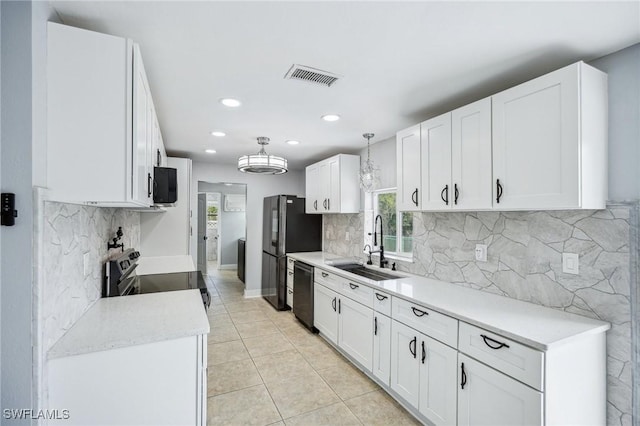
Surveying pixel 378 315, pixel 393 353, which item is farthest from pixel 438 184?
pixel 393 353

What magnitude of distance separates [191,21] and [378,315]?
7.71ft

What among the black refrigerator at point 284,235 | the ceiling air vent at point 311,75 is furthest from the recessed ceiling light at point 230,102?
the black refrigerator at point 284,235

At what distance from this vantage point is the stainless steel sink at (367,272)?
327 centimetres

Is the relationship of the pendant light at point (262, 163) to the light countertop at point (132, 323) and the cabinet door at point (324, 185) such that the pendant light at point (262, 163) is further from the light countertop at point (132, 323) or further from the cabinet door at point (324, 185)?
the light countertop at point (132, 323)

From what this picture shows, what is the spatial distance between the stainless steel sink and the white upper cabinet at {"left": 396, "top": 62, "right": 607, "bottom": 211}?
1.09m

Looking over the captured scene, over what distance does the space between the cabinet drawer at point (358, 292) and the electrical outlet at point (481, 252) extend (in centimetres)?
90

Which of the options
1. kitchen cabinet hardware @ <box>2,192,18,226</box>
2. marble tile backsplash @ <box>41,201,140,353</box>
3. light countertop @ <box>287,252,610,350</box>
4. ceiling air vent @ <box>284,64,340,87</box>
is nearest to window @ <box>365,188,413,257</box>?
light countertop @ <box>287,252,610,350</box>

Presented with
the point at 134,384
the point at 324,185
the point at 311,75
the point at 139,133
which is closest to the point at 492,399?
the point at 134,384

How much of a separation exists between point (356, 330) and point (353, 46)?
235 centimetres

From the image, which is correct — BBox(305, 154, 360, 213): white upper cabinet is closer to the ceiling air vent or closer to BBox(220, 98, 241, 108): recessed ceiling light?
BBox(220, 98, 241, 108): recessed ceiling light

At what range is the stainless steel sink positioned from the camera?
3265 mm

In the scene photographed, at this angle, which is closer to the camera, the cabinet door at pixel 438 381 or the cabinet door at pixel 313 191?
the cabinet door at pixel 438 381

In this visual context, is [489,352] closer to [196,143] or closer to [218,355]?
[218,355]

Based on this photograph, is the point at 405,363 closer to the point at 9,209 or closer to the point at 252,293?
the point at 9,209
